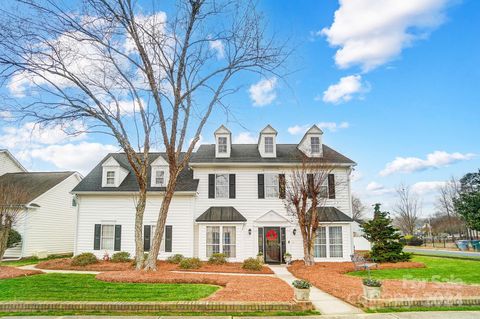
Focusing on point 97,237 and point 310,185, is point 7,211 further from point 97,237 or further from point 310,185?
point 310,185

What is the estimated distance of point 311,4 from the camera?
1189cm

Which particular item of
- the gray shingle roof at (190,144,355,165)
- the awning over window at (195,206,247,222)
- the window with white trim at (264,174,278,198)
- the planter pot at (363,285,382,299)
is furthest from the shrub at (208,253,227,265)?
the planter pot at (363,285,382,299)

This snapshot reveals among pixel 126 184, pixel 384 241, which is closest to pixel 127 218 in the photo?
pixel 126 184

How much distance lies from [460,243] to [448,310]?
28.0 m

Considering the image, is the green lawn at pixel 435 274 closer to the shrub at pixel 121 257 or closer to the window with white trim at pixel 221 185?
the window with white trim at pixel 221 185

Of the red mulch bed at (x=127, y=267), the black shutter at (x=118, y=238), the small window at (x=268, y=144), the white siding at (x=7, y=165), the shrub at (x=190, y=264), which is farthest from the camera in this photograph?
the white siding at (x=7, y=165)

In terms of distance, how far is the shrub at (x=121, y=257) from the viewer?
1683 centimetres

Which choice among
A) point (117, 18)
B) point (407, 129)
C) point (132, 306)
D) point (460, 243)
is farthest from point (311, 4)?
point (460, 243)

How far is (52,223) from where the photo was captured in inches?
854

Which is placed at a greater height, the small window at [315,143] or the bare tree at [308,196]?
the small window at [315,143]

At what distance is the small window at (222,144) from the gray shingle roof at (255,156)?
1.96 feet

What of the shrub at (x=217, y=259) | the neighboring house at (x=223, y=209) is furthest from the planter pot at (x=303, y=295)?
the neighboring house at (x=223, y=209)

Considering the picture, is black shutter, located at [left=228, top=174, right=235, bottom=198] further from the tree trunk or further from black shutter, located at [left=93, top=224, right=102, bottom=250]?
black shutter, located at [left=93, top=224, right=102, bottom=250]

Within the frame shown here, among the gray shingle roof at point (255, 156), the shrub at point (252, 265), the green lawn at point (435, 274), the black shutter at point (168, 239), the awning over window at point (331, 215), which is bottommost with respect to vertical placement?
the green lawn at point (435, 274)
